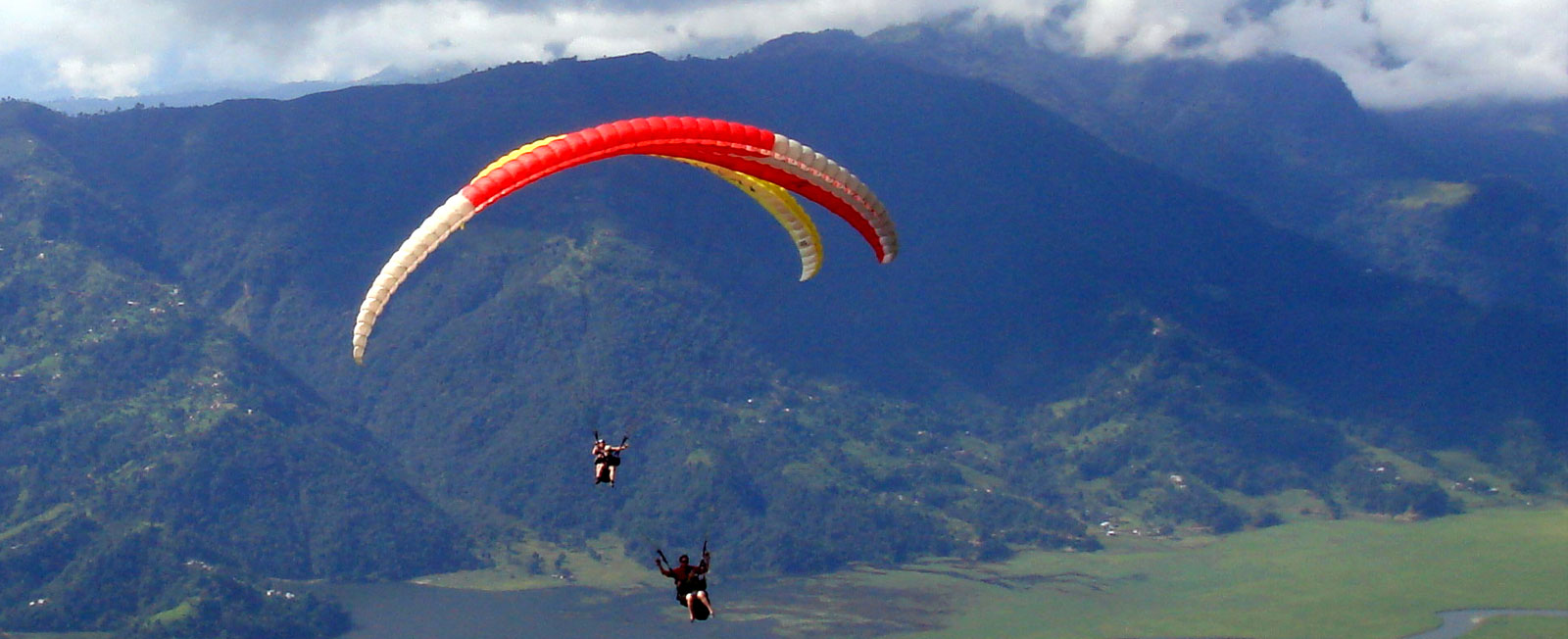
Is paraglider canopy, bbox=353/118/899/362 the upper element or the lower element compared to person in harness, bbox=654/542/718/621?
upper

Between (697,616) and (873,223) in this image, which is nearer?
(697,616)

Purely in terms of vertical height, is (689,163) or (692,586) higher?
(689,163)

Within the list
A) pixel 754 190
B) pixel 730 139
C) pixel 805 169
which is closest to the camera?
pixel 730 139

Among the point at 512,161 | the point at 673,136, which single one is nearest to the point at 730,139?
the point at 673,136

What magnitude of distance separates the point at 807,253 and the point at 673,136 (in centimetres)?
1308

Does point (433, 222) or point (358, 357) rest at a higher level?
point (433, 222)

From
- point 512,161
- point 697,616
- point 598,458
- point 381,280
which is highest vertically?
point 512,161

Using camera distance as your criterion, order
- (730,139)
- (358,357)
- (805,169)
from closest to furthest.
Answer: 1. (358,357)
2. (730,139)
3. (805,169)

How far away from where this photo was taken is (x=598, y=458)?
169 ft

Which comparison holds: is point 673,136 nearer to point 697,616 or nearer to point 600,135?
point 600,135

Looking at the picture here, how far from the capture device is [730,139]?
5384 cm

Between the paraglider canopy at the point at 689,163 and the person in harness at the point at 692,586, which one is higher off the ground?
the paraglider canopy at the point at 689,163

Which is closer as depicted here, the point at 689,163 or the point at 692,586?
the point at 692,586

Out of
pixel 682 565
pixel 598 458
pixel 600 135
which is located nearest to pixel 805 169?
pixel 600 135
